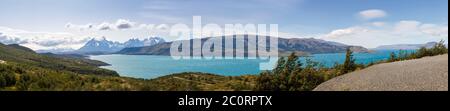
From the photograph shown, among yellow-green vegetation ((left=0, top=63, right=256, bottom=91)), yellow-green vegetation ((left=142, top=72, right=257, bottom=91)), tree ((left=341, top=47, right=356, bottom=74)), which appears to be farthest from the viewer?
tree ((left=341, top=47, right=356, bottom=74))

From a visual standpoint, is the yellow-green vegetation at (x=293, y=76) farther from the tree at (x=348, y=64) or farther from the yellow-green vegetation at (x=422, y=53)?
the yellow-green vegetation at (x=422, y=53)

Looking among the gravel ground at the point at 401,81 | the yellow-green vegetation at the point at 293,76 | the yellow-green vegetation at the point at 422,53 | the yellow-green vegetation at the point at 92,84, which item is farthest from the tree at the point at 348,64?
the yellow-green vegetation at the point at 422,53

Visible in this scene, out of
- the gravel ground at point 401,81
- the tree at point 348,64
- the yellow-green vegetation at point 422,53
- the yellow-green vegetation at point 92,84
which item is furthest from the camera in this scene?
the yellow-green vegetation at point 422,53

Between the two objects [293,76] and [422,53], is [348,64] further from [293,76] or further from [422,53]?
[422,53]

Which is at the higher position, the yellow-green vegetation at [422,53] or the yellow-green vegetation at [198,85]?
the yellow-green vegetation at [422,53]

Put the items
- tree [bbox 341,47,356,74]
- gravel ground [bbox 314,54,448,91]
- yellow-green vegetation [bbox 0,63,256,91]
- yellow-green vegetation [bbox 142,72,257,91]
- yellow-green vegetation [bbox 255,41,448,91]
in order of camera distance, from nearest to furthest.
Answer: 1. yellow-green vegetation [bbox 0,63,256,91]
2. gravel ground [bbox 314,54,448,91]
3. yellow-green vegetation [bbox 142,72,257,91]
4. yellow-green vegetation [bbox 255,41,448,91]
5. tree [bbox 341,47,356,74]

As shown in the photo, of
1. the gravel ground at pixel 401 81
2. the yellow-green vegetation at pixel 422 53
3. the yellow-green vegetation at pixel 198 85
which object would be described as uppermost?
the yellow-green vegetation at pixel 422 53

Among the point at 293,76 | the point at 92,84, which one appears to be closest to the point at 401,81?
the point at 293,76

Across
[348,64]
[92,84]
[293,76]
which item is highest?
[348,64]

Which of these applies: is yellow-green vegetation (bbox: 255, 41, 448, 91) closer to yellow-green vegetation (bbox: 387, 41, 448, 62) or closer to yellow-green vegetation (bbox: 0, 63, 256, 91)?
yellow-green vegetation (bbox: 0, 63, 256, 91)

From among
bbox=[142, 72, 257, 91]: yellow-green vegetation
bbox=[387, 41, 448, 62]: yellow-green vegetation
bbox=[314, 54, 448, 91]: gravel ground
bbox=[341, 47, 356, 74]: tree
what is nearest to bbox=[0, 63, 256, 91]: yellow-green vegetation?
bbox=[142, 72, 257, 91]: yellow-green vegetation
